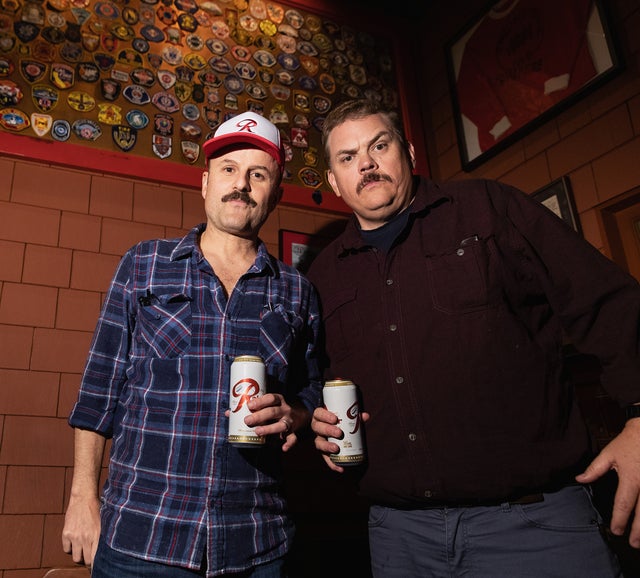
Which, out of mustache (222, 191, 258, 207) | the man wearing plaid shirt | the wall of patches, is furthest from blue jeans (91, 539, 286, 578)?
the wall of patches

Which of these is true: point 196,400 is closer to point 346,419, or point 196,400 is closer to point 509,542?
point 346,419

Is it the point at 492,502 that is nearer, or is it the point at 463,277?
the point at 492,502

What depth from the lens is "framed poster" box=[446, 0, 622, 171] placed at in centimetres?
251

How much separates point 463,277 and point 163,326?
0.81m

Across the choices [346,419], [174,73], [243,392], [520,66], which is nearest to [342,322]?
[346,419]

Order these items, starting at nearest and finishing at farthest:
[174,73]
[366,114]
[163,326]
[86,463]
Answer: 1. [86,463]
2. [163,326]
3. [366,114]
4. [174,73]

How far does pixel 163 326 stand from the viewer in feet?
4.83

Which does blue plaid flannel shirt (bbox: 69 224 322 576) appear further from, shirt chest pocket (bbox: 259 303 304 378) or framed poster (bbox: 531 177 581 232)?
framed poster (bbox: 531 177 581 232)

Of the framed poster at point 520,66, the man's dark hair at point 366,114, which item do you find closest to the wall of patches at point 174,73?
the framed poster at point 520,66

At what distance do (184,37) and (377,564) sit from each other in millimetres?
2702

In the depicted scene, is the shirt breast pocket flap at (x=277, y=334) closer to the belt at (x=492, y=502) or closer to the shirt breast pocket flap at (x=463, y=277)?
the shirt breast pocket flap at (x=463, y=277)

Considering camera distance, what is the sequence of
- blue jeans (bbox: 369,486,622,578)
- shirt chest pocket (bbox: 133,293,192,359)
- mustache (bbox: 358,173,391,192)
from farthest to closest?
mustache (bbox: 358,173,391,192), shirt chest pocket (bbox: 133,293,192,359), blue jeans (bbox: 369,486,622,578)

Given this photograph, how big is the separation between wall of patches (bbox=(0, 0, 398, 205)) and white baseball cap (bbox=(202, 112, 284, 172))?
93 centimetres

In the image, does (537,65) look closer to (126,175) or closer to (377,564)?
(126,175)
